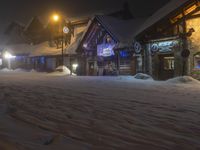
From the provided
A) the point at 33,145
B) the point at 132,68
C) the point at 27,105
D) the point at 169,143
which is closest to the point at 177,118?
the point at 169,143

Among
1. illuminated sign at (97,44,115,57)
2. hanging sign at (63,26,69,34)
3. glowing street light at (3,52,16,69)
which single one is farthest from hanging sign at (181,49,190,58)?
glowing street light at (3,52,16,69)

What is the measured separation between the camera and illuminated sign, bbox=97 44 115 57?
26259 mm

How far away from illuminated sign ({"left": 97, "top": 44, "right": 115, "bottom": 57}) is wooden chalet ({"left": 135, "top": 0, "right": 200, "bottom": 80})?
6076 millimetres

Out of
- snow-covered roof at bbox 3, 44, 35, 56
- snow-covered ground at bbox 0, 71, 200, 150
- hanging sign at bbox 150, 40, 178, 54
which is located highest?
snow-covered roof at bbox 3, 44, 35, 56

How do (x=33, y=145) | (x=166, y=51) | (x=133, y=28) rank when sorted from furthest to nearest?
(x=133, y=28) < (x=166, y=51) < (x=33, y=145)

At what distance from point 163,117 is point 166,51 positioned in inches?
553

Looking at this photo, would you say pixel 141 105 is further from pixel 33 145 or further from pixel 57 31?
pixel 57 31

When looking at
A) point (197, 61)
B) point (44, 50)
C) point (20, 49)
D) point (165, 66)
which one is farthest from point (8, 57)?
point (197, 61)

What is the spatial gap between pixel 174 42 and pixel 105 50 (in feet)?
32.6

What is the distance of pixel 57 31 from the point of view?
121ft

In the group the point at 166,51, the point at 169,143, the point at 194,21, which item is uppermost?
the point at 194,21

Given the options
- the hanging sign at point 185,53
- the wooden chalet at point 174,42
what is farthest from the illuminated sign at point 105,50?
the hanging sign at point 185,53

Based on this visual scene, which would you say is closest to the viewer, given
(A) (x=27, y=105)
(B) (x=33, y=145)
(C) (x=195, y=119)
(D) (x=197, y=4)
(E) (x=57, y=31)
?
(B) (x=33, y=145)

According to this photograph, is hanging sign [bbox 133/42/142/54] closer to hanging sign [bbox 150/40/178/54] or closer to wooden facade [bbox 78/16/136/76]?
hanging sign [bbox 150/40/178/54]
